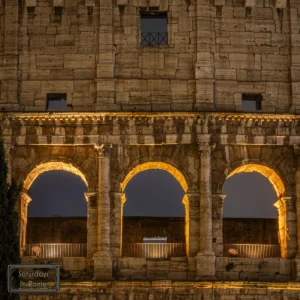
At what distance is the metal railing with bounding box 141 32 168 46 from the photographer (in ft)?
100

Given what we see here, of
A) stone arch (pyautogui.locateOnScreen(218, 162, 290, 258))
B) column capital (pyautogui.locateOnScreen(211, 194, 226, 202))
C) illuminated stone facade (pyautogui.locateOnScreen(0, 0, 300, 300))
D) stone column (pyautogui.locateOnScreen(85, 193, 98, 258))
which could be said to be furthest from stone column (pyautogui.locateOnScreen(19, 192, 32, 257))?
stone arch (pyautogui.locateOnScreen(218, 162, 290, 258))

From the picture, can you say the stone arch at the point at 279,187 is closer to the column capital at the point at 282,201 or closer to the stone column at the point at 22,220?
the column capital at the point at 282,201

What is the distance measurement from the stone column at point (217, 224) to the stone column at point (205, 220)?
27 cm

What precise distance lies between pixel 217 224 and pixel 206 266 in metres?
1.46

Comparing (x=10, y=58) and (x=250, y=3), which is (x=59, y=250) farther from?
Result: (x=250, y=3)

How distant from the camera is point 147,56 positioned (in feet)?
99.1

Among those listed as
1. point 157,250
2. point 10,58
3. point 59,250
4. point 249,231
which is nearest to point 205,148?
point 157,250

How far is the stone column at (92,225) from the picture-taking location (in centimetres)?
2873

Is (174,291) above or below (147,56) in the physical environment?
below

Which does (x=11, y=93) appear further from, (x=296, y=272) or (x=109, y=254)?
(x=296, y=272)

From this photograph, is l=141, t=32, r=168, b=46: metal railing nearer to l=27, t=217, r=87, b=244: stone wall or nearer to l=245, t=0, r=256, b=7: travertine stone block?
l=245, t=0, r=256, b=7: travertine stone block

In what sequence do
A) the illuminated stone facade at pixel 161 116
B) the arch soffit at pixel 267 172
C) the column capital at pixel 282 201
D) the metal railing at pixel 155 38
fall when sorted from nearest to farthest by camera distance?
the illuminated stone facade at pixel 161 116 → the column capital at pixel 282 201 → the arch soffit at pixel 267 172 → the metal railing at pixel 155 38

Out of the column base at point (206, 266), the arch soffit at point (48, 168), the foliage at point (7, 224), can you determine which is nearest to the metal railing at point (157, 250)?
the column base at point (206, 266)

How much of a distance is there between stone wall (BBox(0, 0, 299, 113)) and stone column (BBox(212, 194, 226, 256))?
2.99 m
